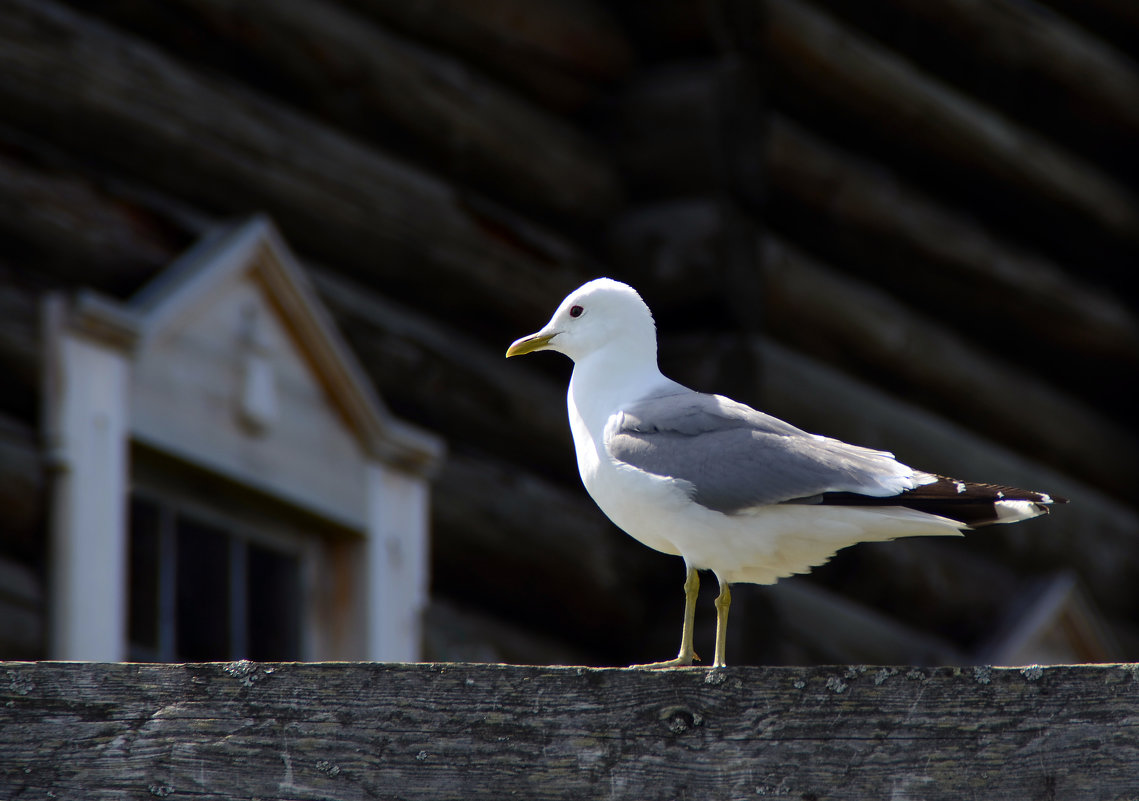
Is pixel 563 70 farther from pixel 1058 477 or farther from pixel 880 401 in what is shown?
pixel 1058 477

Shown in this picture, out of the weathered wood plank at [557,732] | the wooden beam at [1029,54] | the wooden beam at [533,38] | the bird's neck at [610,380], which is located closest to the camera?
the weathered wood plank at [557,732]

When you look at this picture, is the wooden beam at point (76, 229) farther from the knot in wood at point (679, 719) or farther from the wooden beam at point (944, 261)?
the knot in wood at point (679, 719)

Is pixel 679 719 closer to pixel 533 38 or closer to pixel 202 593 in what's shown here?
pixel 202 593

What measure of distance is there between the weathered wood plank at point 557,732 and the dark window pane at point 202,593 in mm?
2153

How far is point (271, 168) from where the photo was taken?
4.07 m

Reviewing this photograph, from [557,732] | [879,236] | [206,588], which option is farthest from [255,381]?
[879,236]

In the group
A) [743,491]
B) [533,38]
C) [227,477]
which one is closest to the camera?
[743,491]

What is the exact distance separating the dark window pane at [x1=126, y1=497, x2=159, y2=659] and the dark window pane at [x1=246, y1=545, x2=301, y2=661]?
1.05ft

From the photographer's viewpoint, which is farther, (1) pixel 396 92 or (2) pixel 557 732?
(1) pixel 396 92

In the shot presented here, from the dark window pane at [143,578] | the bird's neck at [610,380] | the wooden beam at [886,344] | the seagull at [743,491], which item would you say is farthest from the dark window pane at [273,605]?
the seagull at [743,491]

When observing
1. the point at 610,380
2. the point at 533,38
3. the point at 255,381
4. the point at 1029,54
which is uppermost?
the point at 1029,54

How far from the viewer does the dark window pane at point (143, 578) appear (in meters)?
3.63

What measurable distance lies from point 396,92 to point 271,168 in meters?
0.56

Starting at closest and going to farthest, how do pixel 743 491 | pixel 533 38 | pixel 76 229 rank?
1. pixel 743 491
2. pixel 76 229
3. pixel 533 38
